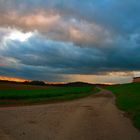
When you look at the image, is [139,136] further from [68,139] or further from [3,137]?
[3,137]

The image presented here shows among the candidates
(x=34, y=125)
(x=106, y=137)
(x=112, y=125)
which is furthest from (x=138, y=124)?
(x=34, y=125)

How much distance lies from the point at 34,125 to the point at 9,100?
869 inches

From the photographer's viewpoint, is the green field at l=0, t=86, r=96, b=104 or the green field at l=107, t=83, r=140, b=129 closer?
the green field at l=107, t=83, r=140, b=129

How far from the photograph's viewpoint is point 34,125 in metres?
16.3

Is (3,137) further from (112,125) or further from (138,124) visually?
(138,124)

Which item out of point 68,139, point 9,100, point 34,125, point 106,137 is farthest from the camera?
point 9,100

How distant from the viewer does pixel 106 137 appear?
43.6 ft

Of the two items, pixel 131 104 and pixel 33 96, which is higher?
pixel 33 96

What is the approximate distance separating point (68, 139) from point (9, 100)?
26.3 m

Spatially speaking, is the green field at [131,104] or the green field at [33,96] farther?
the green field at [33,96]

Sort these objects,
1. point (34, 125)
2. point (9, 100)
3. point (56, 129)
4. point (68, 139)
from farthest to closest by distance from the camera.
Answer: point (9, 100), point (34, 125), point (56, 129), point (68, 139)

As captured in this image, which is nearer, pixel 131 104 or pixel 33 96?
pixel 131 104

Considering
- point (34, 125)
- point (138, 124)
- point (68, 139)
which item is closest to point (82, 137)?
point (68, 139)

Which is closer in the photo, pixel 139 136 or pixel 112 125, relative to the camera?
pixel 139 136
